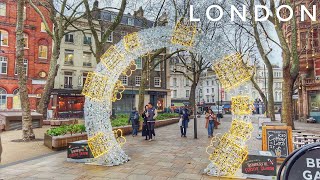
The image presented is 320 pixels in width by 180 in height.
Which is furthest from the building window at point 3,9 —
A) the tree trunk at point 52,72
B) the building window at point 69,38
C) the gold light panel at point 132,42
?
the gold light panel at point 132,42

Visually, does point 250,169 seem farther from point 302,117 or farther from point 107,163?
point 302,117

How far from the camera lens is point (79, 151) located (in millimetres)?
8594

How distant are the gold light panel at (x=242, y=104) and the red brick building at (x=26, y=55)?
31.9 metres

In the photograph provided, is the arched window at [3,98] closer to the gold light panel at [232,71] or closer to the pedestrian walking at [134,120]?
the pedestrian walking at [134,120]

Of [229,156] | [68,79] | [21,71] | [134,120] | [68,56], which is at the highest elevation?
[68,56]

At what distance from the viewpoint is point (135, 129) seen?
50.8 feet

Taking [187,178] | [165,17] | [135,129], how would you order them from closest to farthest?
[187,178] < [135,129] < [165,17]

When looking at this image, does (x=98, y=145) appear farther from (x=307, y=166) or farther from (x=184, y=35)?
(x=307, y=166)

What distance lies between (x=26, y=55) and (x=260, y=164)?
33.8 m

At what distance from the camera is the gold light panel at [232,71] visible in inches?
273

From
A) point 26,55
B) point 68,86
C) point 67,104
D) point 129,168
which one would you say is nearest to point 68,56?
point 68,86

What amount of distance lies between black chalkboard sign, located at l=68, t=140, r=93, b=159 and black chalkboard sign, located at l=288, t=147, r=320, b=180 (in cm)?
751

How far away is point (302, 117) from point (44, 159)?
30.3 meters

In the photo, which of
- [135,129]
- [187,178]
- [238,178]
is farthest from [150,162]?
[135,129]
